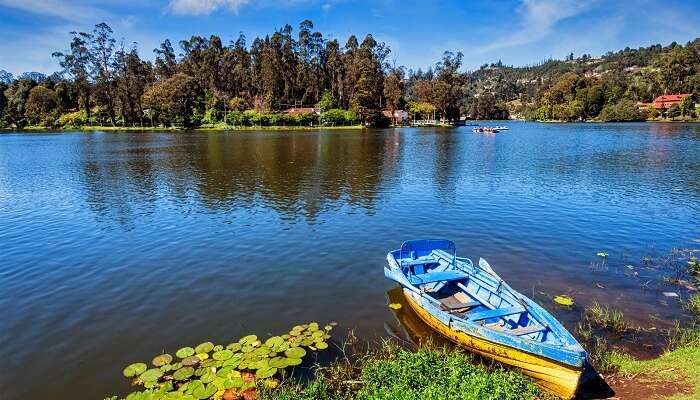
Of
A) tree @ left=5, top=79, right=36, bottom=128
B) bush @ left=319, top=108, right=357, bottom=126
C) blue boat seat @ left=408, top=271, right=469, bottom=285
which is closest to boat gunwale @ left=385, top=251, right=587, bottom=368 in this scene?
blue boat seat @ left=408, top=271, right=469, bottom=285

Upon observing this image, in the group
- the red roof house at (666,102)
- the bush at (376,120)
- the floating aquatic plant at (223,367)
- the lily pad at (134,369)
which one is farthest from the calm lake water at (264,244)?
the red roof house at (666,102)

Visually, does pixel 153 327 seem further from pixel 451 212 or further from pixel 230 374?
pixel 451 212

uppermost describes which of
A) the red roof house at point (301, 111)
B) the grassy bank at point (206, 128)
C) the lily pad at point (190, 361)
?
the red roof house at point (301, 111)

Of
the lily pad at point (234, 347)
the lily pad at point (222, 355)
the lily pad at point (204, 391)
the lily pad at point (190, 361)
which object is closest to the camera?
the lily pad at point (204, 391)

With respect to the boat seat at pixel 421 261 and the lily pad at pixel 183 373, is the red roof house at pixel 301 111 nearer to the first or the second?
the boat seat at pixel 421 261

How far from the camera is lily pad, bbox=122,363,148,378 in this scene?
33.3ft

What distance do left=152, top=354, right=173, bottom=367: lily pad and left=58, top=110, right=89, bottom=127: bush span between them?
146093 millimetres

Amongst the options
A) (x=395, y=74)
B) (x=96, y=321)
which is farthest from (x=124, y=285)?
(x=395, y=74)

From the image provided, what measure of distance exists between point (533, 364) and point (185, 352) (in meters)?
8.76

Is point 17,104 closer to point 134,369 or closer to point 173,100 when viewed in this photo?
point 173,100

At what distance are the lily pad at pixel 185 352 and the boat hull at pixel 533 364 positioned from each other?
694 centimetres

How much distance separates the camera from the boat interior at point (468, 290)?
10594mm

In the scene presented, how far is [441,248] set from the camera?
625 inches

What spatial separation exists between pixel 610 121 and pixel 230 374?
188255 millimetres
